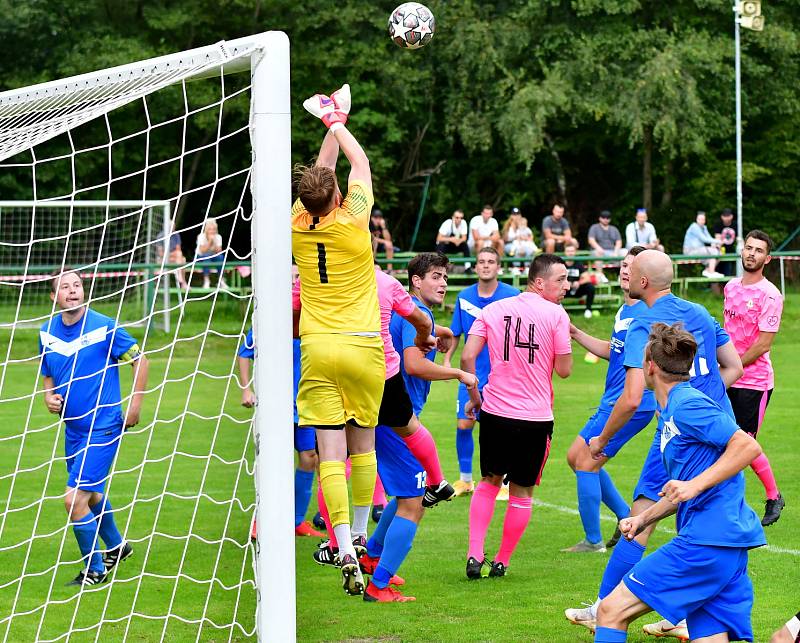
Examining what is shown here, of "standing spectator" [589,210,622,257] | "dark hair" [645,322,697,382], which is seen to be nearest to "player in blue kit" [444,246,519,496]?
"dark hair" [645,322,697,382]

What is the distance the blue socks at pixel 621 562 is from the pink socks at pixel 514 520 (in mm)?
1264

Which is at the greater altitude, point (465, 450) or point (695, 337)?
point (695, 337)

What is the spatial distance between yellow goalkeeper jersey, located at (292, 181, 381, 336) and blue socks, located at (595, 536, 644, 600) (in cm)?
164

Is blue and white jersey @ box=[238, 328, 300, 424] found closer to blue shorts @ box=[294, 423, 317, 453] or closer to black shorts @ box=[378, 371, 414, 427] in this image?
blue shorts @ box=[294, 423, 317, 453]

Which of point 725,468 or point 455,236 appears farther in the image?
point 455,236

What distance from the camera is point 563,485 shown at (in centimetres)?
1045

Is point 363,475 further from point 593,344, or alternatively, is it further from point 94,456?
point 593,344

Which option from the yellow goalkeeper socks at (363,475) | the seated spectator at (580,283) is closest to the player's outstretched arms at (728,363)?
the yellow goalkeeper socks at (363,475)

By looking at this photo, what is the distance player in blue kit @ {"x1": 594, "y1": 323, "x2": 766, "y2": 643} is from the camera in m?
4.92

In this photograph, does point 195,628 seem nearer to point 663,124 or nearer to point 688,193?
point 663,124

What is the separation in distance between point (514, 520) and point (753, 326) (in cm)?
289

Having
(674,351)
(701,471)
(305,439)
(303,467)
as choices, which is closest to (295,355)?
(305,439)

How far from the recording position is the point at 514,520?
7.35 metres

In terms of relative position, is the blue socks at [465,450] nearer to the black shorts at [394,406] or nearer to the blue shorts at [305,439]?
the blue shorts at [305,439]
